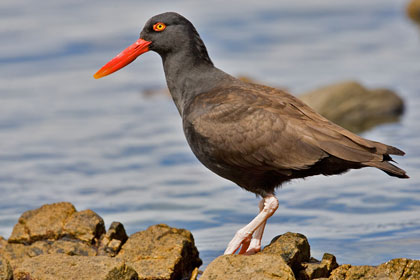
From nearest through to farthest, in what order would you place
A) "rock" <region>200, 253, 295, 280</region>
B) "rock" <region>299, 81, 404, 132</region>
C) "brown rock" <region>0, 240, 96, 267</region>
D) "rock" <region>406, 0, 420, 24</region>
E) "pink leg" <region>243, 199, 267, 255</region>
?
"rock" <region>200, 253, 295, 280</region>, "pink leg" <region>243, 199, 267, 255</region>, "brown rock" <region>0, 240, 96, 267</region>, "rock" <region>299, 81, 404, 132</region>, "rock" <region>406, 0, 420, 24</region>

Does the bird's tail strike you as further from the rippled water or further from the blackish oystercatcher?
the rippled water

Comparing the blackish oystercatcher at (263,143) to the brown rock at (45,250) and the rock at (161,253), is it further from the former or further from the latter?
the brown rock at (45,250)

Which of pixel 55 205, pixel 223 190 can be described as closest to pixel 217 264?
pixel 55 205

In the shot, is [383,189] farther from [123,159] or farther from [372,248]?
[123,159]

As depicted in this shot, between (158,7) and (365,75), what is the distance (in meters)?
5.43

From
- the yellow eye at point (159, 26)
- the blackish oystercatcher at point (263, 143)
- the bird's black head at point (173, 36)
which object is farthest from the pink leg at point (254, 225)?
the yellow eye at point (159, 26)

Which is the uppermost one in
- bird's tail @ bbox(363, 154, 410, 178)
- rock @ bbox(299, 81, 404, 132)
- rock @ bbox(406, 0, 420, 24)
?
rock @ bbox(406, 0, 420, 24)

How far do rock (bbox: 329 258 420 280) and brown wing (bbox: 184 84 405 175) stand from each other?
0.71m

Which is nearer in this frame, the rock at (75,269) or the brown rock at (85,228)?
the rock at (75,269)

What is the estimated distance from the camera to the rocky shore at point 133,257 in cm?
554

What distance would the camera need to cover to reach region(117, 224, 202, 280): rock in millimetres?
6254

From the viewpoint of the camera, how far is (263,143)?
20.2 ft

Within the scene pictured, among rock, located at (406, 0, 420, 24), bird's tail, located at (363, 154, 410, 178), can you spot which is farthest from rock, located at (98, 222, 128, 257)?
Answer: rock, located at (406, 0, 420, 24)

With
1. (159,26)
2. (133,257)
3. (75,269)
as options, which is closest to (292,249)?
(133,257)
